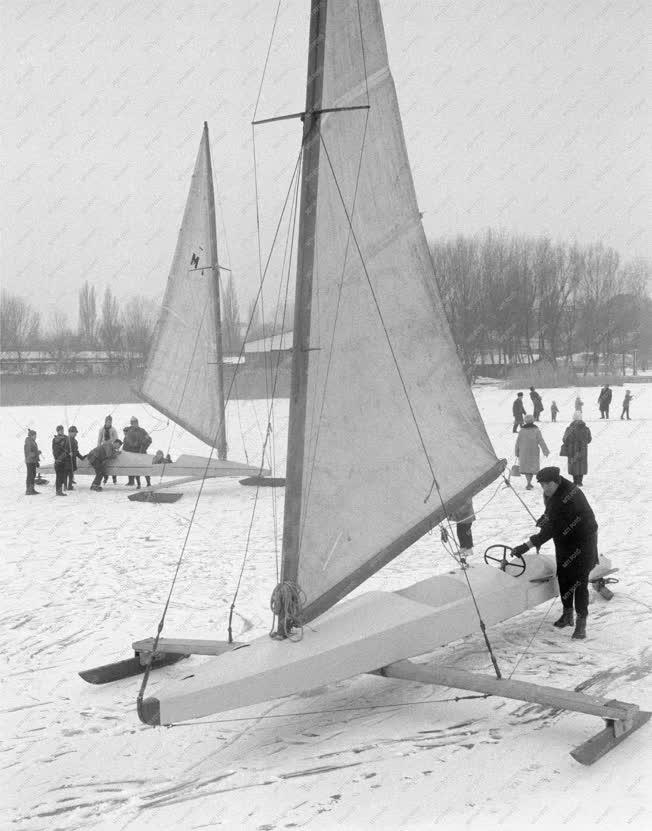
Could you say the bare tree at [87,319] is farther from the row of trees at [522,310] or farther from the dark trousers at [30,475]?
the dark trousers at [30,475]

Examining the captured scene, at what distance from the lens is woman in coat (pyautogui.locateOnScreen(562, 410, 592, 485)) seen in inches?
541

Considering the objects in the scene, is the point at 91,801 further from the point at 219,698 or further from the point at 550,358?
the point at 550,358

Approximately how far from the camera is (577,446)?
543 inches

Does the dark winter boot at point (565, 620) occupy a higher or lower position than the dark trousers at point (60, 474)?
lower

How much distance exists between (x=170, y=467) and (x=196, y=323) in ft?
8.67

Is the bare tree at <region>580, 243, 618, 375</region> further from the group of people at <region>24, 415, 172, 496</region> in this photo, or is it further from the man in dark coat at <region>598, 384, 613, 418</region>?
the group of people at <region>24, 415, 172, 496</region>

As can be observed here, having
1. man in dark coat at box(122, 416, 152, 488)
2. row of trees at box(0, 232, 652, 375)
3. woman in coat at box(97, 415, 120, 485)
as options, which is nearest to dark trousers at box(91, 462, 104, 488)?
woman in coat at box(97, 415, 120, 485)

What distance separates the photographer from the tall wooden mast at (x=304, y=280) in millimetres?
5180

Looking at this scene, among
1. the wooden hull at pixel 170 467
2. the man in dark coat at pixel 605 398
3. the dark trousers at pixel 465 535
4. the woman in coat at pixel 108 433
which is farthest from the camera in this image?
the man in dark coat at pixel 605 398

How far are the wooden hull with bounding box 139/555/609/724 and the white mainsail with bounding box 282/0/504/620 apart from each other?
0.26 metres

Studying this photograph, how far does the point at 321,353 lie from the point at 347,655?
73.7 inches

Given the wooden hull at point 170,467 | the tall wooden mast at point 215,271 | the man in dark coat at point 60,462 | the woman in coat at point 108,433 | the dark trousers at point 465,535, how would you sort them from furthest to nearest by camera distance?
1. the woman in coat at point 108,433
2. the man in dark coat at point 60,462
3. the tall wooden mast at point 215,271
4. the wooden hull at point 170,467
5. the dark trousers at point 465,535

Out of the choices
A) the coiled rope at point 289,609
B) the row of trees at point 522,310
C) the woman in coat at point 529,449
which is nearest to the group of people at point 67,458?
the woman in coat at point 529,449

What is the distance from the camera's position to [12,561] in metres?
9.95
